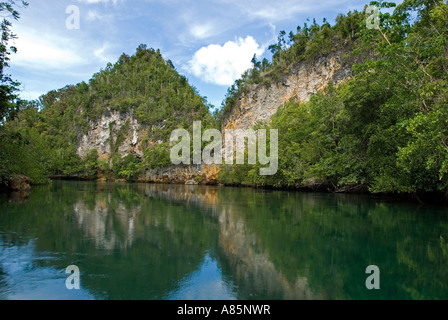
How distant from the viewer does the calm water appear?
4.70m

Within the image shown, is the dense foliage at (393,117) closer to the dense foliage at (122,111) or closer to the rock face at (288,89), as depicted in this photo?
the rock face at (288,89)

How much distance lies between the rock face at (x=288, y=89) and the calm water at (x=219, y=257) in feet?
112

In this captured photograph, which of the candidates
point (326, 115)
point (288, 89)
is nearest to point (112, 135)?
point (288, 89)

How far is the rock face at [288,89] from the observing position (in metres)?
41.0

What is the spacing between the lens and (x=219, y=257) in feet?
21.5

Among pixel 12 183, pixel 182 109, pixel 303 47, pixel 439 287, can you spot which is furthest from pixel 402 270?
pixel 182 109

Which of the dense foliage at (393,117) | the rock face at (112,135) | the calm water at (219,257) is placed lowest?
the calm water at (219,257)

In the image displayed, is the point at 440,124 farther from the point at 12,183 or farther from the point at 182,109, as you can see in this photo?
the point at 182,109

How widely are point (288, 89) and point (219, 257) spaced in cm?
4434

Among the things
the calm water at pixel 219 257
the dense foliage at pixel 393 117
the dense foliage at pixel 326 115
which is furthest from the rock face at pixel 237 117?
the calm water at pixel 219 257

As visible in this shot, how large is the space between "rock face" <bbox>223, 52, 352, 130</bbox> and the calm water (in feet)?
112

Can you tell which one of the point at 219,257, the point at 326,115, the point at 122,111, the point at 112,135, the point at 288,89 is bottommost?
the point at 219,257

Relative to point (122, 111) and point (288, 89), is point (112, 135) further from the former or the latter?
point (288, 89)

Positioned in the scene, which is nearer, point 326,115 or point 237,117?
point 326,115
